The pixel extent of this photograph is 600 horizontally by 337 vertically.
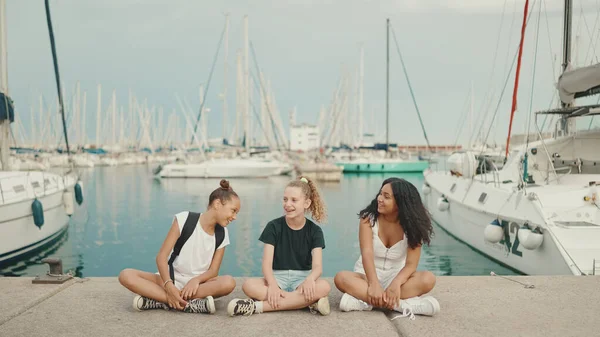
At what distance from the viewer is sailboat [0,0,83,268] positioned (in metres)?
14.2

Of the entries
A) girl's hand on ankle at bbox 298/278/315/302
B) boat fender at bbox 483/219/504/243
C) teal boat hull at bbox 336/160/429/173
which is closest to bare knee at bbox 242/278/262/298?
girl's hand on ankle at bbox 298/278/315/302

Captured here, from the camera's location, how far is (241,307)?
14.5ft

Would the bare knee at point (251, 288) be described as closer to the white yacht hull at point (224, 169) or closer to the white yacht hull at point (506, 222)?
the white yacht hull at point (506, 222)

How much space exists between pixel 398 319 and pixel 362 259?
0.56 m

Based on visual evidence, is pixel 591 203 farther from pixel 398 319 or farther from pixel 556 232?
pixel 398 319

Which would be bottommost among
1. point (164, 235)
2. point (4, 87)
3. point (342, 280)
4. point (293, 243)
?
point (164, 235)

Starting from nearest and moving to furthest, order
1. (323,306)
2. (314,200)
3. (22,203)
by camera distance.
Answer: (323,306) → (314,200) → (22,203)

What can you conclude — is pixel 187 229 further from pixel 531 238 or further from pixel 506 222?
pixel 506 222

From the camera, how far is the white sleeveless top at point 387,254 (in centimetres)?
480

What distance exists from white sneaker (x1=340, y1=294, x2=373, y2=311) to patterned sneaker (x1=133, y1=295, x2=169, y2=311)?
143 centimetres

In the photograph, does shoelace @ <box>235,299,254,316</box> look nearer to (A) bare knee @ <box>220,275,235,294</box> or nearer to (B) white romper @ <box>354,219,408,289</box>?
(A) bare knee @ <box>220,275,235,294</box>

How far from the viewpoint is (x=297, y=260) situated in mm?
4887

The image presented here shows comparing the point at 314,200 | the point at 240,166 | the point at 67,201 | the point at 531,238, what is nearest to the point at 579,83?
the point at 531,238

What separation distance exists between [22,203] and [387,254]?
487 inches
